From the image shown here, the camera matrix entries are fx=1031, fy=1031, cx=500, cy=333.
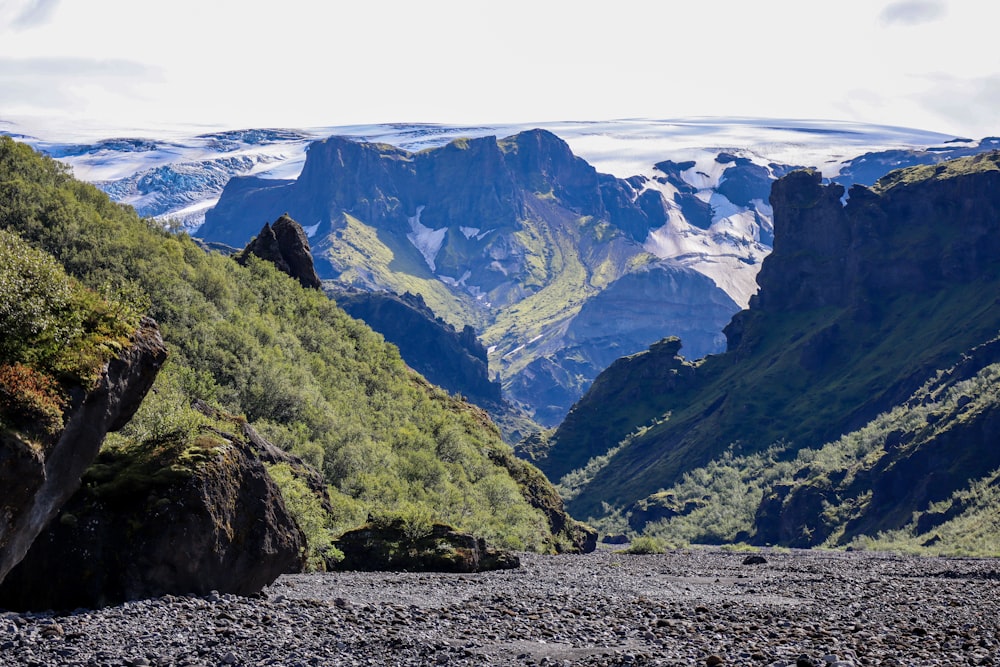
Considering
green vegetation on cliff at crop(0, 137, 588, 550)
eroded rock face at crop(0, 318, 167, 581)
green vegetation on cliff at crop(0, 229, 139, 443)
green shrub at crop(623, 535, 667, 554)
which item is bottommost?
green shrub at crop(623, 535, 667, 554)

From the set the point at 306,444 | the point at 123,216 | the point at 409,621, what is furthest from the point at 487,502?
the point at 409,621

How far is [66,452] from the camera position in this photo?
25188mm

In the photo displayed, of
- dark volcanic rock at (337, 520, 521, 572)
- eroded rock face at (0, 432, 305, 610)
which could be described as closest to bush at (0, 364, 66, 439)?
eroded rock face at (0, 432, 305, 610)

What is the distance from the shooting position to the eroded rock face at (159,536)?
26.8 meters

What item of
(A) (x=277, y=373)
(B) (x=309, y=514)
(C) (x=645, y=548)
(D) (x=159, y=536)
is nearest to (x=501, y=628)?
(D) (x=159, y=536)

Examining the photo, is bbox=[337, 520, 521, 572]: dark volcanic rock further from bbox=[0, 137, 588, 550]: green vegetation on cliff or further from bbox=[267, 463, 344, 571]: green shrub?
bbox=[0, 137, 588, 550]: green vegetation on cliff

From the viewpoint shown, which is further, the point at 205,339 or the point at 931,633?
Result: the point at 205,339

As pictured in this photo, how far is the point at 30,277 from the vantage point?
25922mm

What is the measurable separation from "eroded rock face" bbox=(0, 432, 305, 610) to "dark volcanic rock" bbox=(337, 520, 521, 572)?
17.7m

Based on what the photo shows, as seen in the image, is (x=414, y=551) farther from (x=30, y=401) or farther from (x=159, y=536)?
(x=30, y=401)

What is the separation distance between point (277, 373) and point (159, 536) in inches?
2263

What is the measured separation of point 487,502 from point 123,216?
147 ft

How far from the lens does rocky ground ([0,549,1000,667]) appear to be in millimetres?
23406

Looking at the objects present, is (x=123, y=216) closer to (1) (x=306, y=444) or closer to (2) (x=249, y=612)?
(1) (x=306, y=444)
